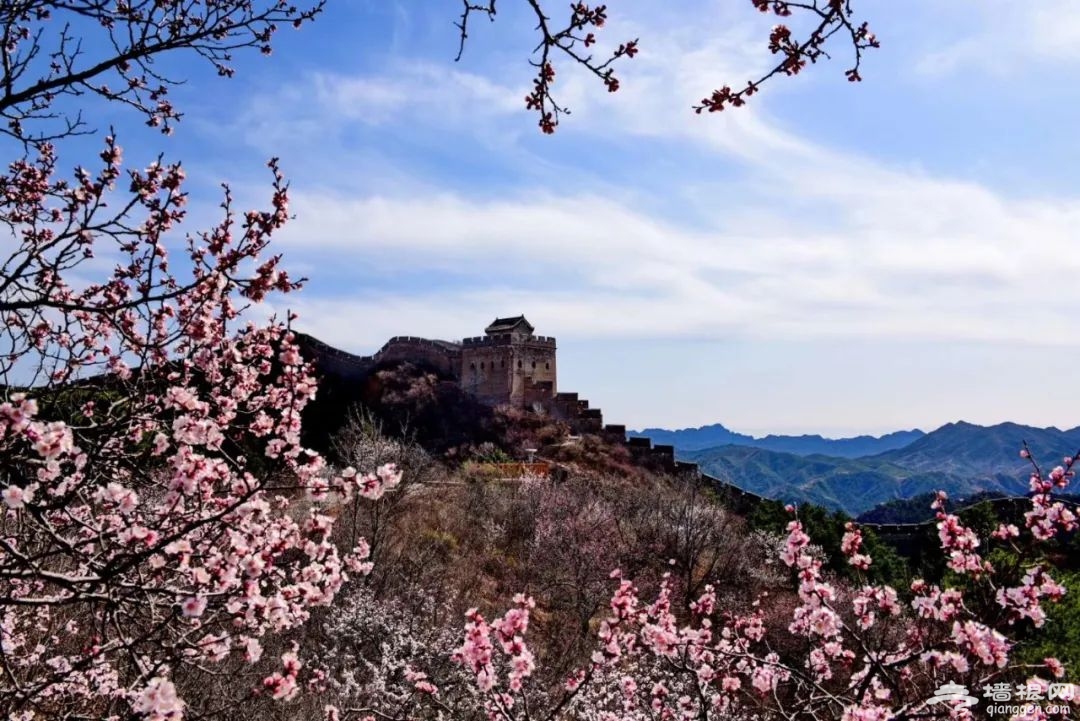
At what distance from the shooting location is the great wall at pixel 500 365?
53906 millimetres

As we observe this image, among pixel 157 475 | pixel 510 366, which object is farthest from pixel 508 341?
pixel 157 475

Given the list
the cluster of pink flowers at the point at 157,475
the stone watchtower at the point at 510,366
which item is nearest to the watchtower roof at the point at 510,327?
the stone watchtower at the point at 510,366

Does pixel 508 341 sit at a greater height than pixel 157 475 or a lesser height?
greater

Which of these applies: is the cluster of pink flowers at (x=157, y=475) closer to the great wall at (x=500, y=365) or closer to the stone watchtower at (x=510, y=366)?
the great wall at (x=500, y=365)

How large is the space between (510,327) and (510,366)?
377cm

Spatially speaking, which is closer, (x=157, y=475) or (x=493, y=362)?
(x=157, y=475)

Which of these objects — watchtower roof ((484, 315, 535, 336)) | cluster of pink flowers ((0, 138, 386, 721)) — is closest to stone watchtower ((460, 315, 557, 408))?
watchtower roof ((484, 315, 535, 336))

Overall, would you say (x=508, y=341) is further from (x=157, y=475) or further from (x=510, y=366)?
(x=157, y=475)

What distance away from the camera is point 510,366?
56906 mm

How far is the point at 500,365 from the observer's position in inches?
2258

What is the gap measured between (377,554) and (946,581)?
46.8 ft

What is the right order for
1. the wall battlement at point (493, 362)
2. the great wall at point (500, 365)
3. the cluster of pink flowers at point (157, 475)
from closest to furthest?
the cluster of pink flowers at point (157, 475)
the great wall at point (500, 365)
the wall battlement at point (493, 362)

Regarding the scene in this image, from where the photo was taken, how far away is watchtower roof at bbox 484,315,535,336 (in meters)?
58.7

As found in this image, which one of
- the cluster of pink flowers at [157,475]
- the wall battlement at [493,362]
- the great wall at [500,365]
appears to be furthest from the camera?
the wall battlement at [493,362]
